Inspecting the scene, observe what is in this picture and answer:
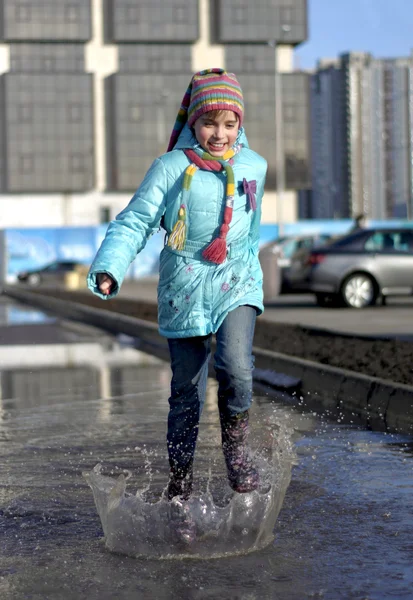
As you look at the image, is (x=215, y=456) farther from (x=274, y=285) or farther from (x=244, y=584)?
(x=274, y=285)

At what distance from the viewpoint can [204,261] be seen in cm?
483

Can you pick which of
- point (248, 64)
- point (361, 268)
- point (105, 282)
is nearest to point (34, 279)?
point (248, 64)

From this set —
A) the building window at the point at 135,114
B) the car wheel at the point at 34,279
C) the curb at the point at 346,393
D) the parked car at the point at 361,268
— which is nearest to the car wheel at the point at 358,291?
the parked car at the point at 361,268

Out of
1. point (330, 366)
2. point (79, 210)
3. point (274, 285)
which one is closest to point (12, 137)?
point (79, 210)

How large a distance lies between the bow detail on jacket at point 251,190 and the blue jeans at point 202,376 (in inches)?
15.9

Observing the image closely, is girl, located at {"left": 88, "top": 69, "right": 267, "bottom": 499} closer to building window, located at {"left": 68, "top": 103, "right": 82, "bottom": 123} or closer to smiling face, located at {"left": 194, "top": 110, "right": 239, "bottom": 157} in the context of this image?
smiling face, located at {"left": 194, "top": 110, "right": 239, "bottom": 157}

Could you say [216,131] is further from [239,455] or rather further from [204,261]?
[239,455]

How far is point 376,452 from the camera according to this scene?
6902mm

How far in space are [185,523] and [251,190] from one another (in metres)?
1.29

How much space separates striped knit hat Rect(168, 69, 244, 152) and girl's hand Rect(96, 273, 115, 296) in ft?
2.54

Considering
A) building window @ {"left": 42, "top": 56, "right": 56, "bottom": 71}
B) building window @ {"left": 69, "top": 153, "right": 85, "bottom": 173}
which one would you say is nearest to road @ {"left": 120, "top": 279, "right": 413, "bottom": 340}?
building window @ {"left": 69, "top": 153, "right": 85, "bottom": 173}

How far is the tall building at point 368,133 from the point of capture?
16488cm

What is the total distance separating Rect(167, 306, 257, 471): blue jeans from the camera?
479 centimetres

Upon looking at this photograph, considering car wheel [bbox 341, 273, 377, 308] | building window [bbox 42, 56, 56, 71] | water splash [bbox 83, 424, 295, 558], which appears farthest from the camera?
building window [bbox 42, 56, 56, 71]
